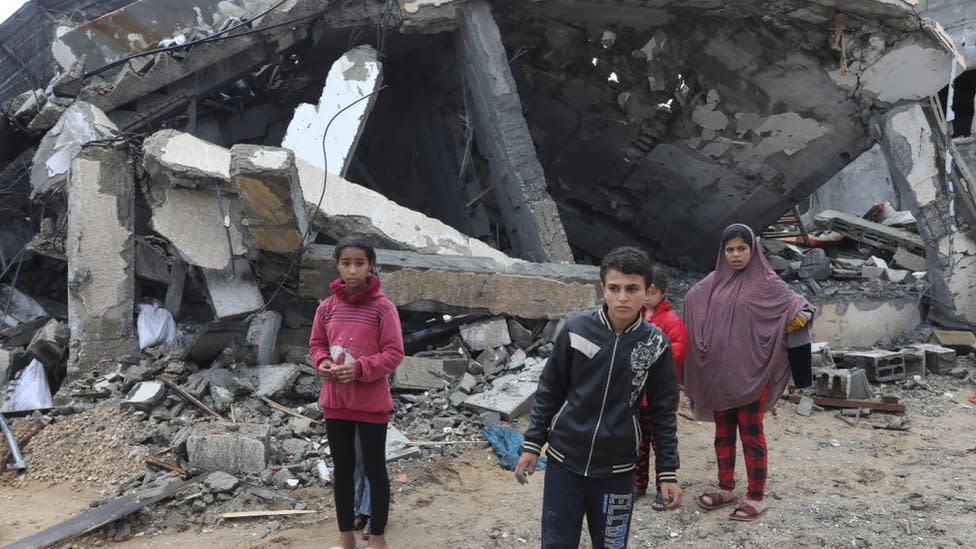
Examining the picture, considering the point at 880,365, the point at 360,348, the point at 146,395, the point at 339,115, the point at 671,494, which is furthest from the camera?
the point at 339,115

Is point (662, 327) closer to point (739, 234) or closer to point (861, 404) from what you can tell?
point (739, 234)

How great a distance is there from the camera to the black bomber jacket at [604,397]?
2363 millimetres

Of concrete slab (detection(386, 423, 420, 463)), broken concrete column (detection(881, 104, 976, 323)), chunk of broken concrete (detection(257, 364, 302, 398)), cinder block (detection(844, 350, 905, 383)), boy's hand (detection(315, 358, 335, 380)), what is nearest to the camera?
boy's hand (detection(315, 358, 335, 380))

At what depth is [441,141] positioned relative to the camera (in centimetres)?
978

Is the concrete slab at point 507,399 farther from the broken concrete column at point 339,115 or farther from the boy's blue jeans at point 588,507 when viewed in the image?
the broken concrete column at point 339,115

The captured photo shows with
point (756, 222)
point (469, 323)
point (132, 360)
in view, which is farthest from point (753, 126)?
point (132, 360)

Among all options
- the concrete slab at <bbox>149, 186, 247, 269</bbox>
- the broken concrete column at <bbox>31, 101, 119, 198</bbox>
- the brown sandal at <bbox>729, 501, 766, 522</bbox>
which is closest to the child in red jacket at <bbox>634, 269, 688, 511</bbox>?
the brown sandal at <bbox>729, 501, 766, 522</bbox>

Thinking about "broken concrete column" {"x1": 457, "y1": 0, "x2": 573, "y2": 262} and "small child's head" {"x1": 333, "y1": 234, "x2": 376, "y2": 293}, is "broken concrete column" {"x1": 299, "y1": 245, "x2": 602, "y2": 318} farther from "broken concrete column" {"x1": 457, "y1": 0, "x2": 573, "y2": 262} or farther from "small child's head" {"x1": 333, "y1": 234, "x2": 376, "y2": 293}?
"small child's head" {"x1": 333, "y1": 234, "x2": 376, "y2": 293}

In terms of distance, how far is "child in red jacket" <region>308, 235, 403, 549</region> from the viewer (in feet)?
10.2

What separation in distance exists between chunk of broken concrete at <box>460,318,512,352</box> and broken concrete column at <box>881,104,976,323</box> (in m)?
4.93

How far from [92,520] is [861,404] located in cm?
517

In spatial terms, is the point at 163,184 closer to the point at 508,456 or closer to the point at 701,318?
the point at 508,456

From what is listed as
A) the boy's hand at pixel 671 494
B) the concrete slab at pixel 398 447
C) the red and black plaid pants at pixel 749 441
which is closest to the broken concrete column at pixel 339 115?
the concrete slab at pixel 398 447

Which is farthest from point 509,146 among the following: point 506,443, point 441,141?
point 506,443
